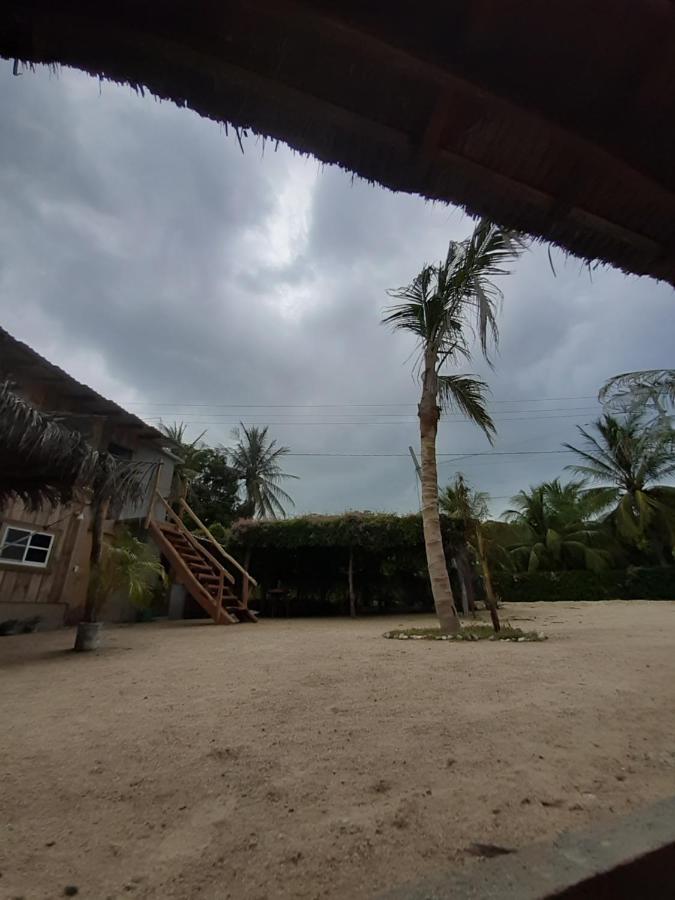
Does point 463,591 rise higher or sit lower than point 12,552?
lower

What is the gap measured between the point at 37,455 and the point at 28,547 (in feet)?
Answer: 14.7

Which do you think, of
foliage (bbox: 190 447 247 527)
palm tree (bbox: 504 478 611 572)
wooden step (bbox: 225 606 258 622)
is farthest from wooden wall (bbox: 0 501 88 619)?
palm tree (bbox: 504 478 611 572)

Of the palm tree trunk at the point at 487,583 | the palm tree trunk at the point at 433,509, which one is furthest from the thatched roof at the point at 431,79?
the palm tree trunk at the point at 487,583

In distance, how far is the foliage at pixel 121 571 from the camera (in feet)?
21.4

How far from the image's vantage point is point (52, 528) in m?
9.33

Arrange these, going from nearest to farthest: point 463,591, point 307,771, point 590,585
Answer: point 307,771, point 463,591, point 590,585

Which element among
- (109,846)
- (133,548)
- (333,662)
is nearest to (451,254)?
(333,662)

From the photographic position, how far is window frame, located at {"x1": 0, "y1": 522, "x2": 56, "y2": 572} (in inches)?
327

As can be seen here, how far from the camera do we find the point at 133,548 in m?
7.59

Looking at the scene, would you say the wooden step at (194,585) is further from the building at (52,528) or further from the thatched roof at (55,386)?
the thatched roof at (55,386)

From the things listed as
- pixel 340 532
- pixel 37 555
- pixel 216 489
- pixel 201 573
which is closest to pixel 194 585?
pixel 201 573

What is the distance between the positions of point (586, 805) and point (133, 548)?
761 cm

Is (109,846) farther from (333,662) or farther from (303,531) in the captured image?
(303,531)

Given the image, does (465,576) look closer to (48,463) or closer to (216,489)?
(48,463)
